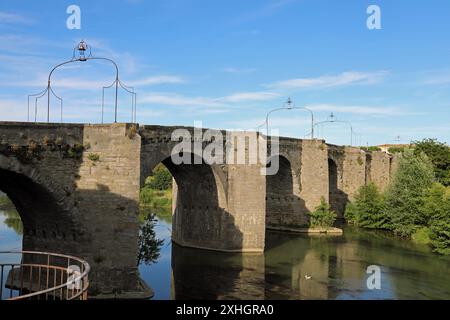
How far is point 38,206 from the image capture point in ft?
69.6

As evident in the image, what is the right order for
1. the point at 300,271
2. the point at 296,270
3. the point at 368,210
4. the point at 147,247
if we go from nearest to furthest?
the point at 147,247 → the point at 300,271 → the point at 296,270 → the point at 368,210

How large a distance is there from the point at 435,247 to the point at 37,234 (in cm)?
2889

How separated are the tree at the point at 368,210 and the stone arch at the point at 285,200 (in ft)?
29.9

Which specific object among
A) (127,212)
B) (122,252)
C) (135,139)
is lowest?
(122,252)

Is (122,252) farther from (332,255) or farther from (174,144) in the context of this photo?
(332,255)

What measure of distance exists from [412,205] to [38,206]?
32.9 meters

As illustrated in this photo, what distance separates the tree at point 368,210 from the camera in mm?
47438

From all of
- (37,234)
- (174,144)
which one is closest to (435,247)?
(174,144)

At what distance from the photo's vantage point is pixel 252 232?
31875 millimetres

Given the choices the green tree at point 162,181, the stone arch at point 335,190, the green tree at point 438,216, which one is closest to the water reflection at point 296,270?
the green tree at point 438,216

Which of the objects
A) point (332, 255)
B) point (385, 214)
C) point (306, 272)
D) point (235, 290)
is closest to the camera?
point (235, 290)

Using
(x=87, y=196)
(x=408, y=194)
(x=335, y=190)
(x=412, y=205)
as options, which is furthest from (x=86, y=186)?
(x=335, y=190)

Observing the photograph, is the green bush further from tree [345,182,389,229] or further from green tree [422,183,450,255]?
green tree [422,183,450,255]

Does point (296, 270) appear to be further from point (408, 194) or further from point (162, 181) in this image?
point (162, 181)
